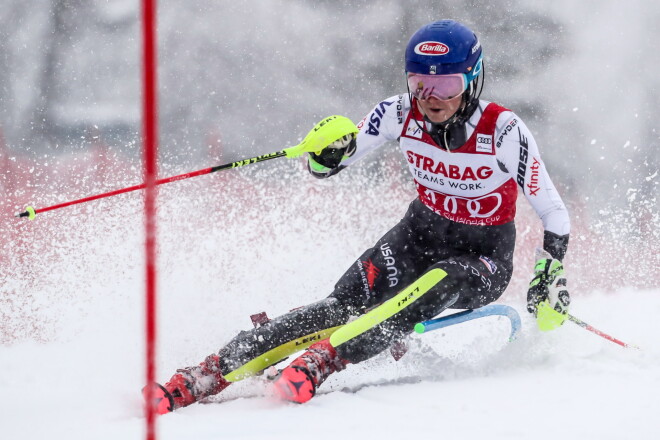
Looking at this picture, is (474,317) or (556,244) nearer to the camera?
(556,244)

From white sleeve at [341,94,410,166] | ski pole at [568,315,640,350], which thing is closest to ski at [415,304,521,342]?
ski pole at [568,315,640,350]

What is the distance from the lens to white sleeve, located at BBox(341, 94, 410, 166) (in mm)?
3078

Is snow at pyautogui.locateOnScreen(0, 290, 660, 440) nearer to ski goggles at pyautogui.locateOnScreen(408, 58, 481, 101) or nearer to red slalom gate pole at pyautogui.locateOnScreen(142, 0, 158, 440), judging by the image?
red slalom gate pole at pyautogui.locateOnScreen(142, 0, 158, 440)

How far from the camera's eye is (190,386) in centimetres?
267

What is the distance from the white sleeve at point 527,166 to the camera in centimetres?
282

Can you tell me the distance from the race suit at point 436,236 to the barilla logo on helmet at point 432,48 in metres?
0.29

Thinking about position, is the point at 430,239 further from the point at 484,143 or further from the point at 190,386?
the point at 190,386

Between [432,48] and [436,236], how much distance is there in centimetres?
83

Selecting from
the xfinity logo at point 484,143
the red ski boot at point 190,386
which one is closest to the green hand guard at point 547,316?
the xfinity logo at point 484,143

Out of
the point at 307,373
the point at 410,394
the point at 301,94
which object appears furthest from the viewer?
the point at 301,94

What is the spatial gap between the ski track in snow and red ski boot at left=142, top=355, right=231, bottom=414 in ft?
0.17

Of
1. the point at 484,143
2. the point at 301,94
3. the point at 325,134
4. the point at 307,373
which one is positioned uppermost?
the point at 301,94

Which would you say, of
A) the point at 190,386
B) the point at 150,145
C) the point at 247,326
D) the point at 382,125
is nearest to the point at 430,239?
the point at 382,125

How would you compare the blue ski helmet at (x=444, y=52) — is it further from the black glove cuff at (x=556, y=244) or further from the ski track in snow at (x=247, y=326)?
the ski track in snow at (x=247, y=326)
